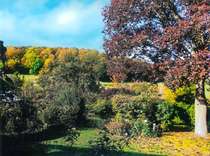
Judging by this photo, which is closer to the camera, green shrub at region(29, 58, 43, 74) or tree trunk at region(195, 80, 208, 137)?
tree trunk at region(195, 80, 208, 137)

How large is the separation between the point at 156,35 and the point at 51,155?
32.5ft

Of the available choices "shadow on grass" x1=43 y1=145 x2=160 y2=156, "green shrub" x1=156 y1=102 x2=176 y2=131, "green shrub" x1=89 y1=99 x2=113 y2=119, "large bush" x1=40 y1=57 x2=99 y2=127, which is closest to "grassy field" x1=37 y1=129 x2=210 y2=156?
"shadow on grass" x1=43 y1=145 x2=160 y2=156

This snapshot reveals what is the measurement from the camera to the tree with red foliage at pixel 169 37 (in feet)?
67.4

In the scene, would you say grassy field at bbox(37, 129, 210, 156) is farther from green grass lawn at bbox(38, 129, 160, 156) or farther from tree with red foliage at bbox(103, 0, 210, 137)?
tree with red foliage at bbox(103, 0, 210, 137)

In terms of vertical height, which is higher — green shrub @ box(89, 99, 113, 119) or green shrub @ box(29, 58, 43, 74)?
green shrub @ box(29, 58, 43, 74)

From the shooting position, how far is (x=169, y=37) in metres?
20.9

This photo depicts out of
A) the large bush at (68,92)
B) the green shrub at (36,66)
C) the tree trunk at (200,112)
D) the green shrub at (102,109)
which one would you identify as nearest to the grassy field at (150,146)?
the tree trunk at (200,112)

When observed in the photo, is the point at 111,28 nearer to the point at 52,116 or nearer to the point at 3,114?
the point at 52,116

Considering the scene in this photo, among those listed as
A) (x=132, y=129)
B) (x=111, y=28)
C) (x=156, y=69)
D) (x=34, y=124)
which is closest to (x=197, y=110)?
(x=156, y=69)

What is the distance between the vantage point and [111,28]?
2372cm

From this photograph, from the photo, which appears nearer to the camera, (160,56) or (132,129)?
(132,129)

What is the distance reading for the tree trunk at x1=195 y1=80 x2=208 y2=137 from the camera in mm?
22906

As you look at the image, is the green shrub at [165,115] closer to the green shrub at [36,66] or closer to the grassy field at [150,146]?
the grassy field at [150,146]

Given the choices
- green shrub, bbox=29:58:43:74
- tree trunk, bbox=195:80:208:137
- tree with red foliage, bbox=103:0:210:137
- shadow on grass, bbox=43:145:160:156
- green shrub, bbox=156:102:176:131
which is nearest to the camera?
shadow on grass, bbox=43:145:160:156
